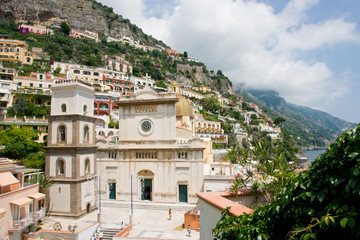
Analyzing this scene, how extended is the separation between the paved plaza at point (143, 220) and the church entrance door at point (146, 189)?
124 centimetres

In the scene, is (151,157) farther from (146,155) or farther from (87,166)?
(87,166)

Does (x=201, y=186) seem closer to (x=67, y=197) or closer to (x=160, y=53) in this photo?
(x=67, y=197)

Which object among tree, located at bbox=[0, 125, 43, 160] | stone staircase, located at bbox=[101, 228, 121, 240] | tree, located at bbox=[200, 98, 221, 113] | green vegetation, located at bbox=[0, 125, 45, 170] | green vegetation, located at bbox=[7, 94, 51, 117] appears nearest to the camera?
stone staircase, located at bbox=[101, 228, 121, 240]

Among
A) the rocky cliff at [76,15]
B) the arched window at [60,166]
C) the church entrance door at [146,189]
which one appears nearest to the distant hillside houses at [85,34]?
the rocky cliff at [76,15]

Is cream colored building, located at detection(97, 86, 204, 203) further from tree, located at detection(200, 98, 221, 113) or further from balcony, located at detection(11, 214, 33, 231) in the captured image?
tree, located at detection(200, 98, 221, 113)

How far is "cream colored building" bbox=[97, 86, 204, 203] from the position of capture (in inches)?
1121

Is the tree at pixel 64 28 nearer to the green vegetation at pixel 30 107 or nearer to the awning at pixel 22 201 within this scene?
the green vegetation at pixel 30 107

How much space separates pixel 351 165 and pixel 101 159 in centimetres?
2953

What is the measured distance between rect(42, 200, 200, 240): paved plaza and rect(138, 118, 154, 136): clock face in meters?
7.86

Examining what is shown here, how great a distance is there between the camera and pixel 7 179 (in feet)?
57.5

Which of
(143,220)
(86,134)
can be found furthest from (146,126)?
(143,220)

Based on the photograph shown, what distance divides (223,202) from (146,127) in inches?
Answer: 951

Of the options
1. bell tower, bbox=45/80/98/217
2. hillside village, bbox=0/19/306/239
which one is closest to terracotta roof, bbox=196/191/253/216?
hillside village, bbox=0/19/306/239

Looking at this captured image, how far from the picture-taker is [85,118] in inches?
997
